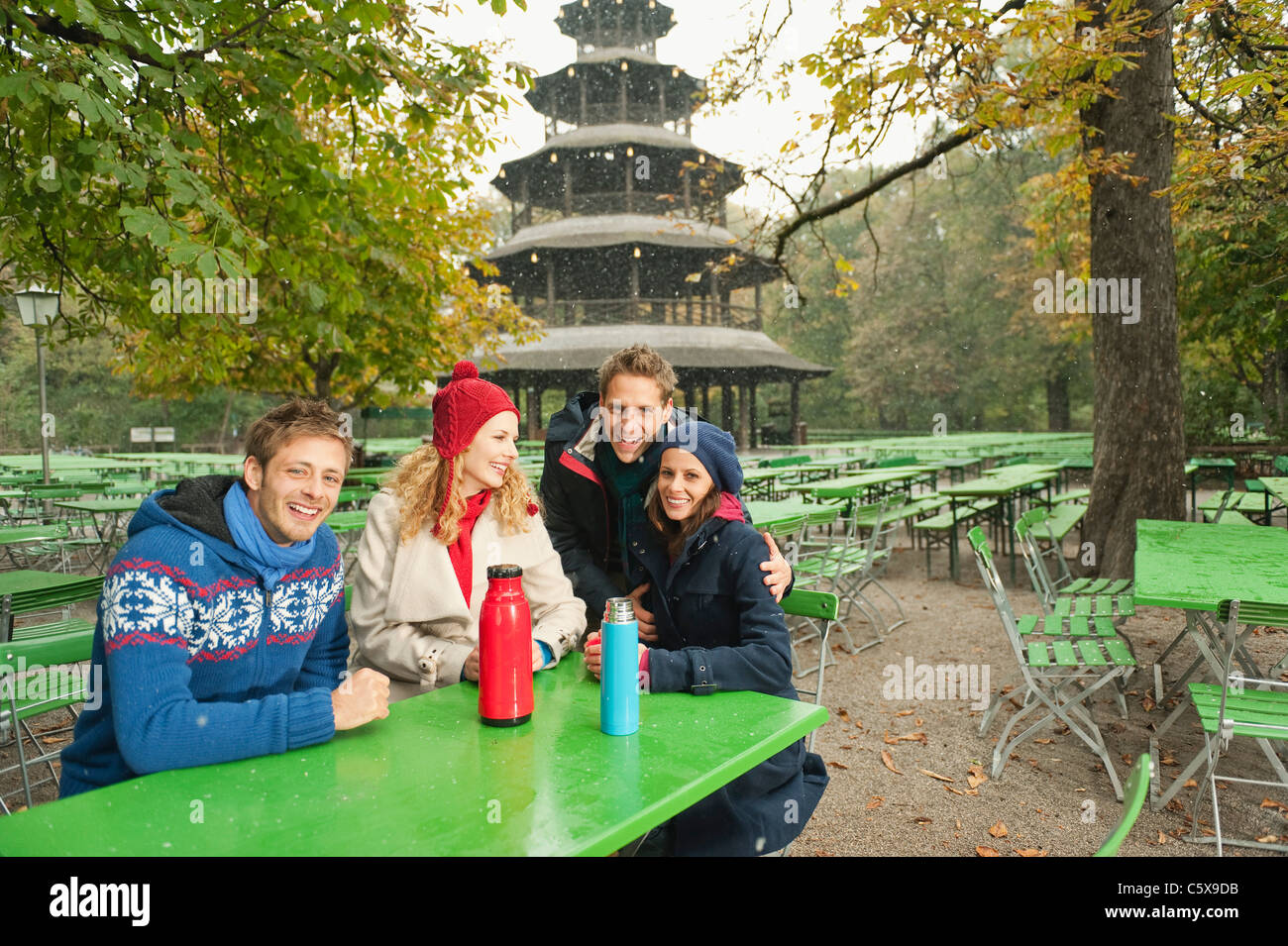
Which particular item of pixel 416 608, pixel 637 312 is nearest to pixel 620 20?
pixel 637 312

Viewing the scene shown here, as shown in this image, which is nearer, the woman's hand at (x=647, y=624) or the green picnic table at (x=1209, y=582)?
the woman's hand at (x=647, y=624)

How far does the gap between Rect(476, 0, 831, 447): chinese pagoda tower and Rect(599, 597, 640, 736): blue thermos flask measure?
24.1 m

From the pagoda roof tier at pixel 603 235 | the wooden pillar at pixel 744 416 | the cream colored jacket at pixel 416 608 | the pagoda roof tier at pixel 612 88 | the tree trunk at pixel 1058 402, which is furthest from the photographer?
the tree trunk at pixel 1058 402

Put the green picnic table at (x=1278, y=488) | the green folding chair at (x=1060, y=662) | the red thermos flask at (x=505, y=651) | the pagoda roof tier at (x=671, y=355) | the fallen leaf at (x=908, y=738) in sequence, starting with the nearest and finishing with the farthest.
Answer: the red thermos flask at (x=505, y=651) → the green folding chair at (x=1060, y=662) → the fallen leaf at (x=908, y=738) → the green picnic table at (x=1278, y=488) → the pagoda roof tier at (x=671, y=355)

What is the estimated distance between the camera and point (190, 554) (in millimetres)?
1814

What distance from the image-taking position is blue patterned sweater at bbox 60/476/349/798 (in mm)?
1643

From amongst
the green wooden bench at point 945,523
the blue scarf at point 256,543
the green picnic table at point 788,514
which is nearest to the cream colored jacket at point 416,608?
the blue scarf at point 256,543

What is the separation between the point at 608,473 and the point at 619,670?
42.3 inches

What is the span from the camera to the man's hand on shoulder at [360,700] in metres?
1.79

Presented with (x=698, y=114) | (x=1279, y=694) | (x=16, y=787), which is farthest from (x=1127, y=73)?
(x=16, y=787)

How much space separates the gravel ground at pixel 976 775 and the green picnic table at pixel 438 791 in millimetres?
2017

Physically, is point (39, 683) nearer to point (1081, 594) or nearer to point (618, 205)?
point (1081, 594)

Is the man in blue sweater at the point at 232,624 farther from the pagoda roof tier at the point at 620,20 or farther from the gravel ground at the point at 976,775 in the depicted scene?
the pagoda roof tier at the point at 620,20

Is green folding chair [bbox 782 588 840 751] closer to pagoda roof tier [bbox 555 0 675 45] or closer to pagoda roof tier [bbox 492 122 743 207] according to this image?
pagoda roof tier [bbox 492 122 743 207]
